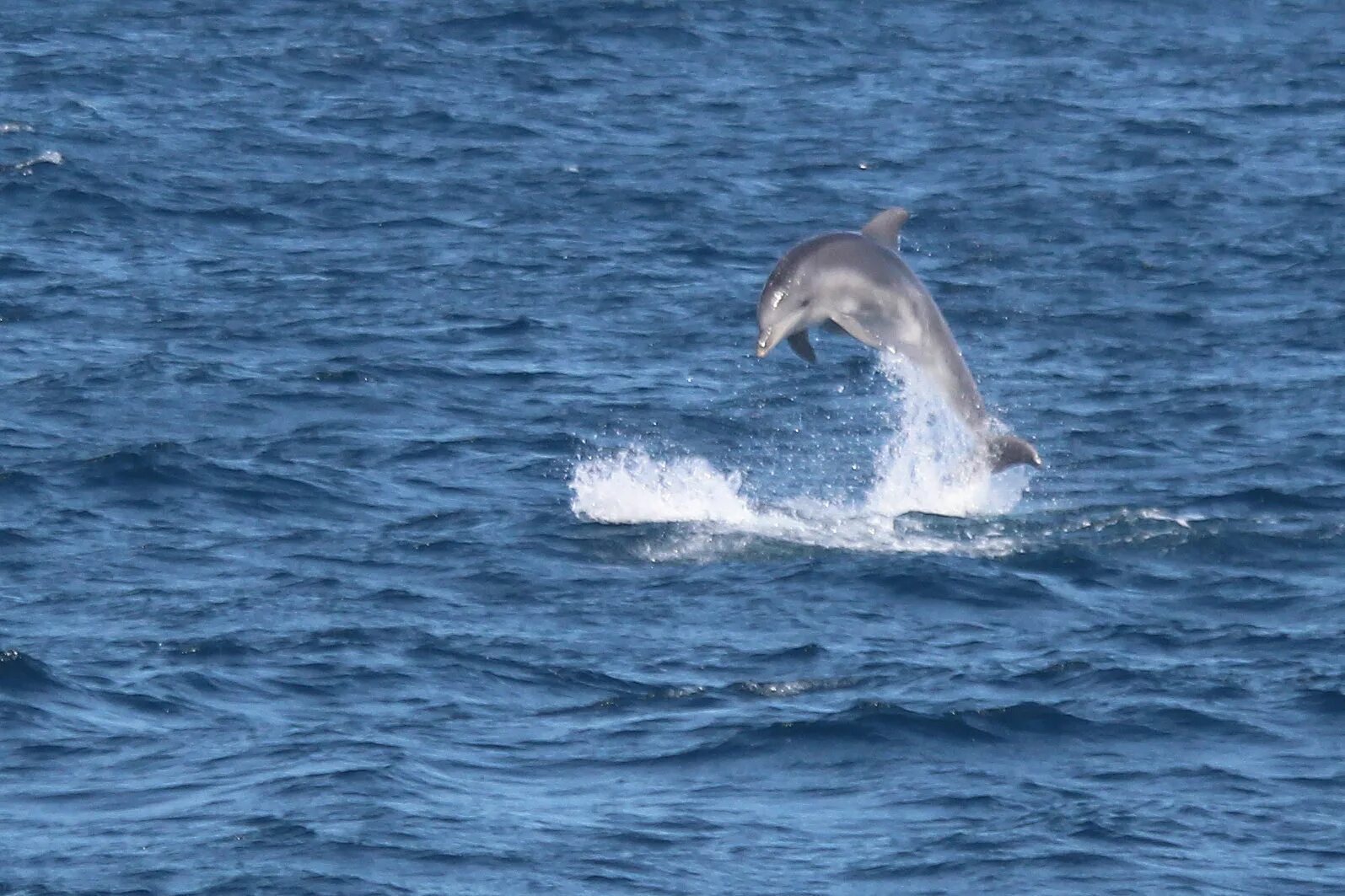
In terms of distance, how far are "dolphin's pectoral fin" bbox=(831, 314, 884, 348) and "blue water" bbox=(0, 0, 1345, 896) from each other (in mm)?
2068

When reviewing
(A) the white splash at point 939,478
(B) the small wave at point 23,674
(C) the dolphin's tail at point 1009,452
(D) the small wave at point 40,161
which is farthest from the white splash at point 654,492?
(D) the small wave at point 40,161

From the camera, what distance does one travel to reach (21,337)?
1117 inches

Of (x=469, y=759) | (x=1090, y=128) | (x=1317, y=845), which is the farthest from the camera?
(x=1090, y=128)

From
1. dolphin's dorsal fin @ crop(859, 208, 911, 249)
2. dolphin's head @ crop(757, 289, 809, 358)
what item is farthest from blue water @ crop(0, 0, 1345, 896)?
dolphin's dorsal fin @ crop(859, 208, 911, 249)

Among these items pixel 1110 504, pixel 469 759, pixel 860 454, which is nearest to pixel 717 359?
pixel 860 454

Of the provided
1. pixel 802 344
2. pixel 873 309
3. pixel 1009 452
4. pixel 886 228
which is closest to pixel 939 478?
pixel 1009 452

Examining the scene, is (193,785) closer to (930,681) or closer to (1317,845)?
(930,681)

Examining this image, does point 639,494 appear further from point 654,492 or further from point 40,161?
point 40,161

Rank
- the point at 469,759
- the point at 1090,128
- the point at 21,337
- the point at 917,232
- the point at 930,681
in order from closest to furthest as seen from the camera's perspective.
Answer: the point at 469,759 → the point at 930,681 → the point at 21,337 → the point at 917,232 → the point at 1090,128

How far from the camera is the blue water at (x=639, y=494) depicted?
631 inches

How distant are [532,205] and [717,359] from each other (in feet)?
25.5

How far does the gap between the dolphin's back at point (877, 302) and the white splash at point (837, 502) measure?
2.10 feet

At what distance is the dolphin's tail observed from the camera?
2012cm

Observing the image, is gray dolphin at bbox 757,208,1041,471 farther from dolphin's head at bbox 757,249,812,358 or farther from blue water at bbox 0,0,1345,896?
blue water at bbox 0,0,1345,896
